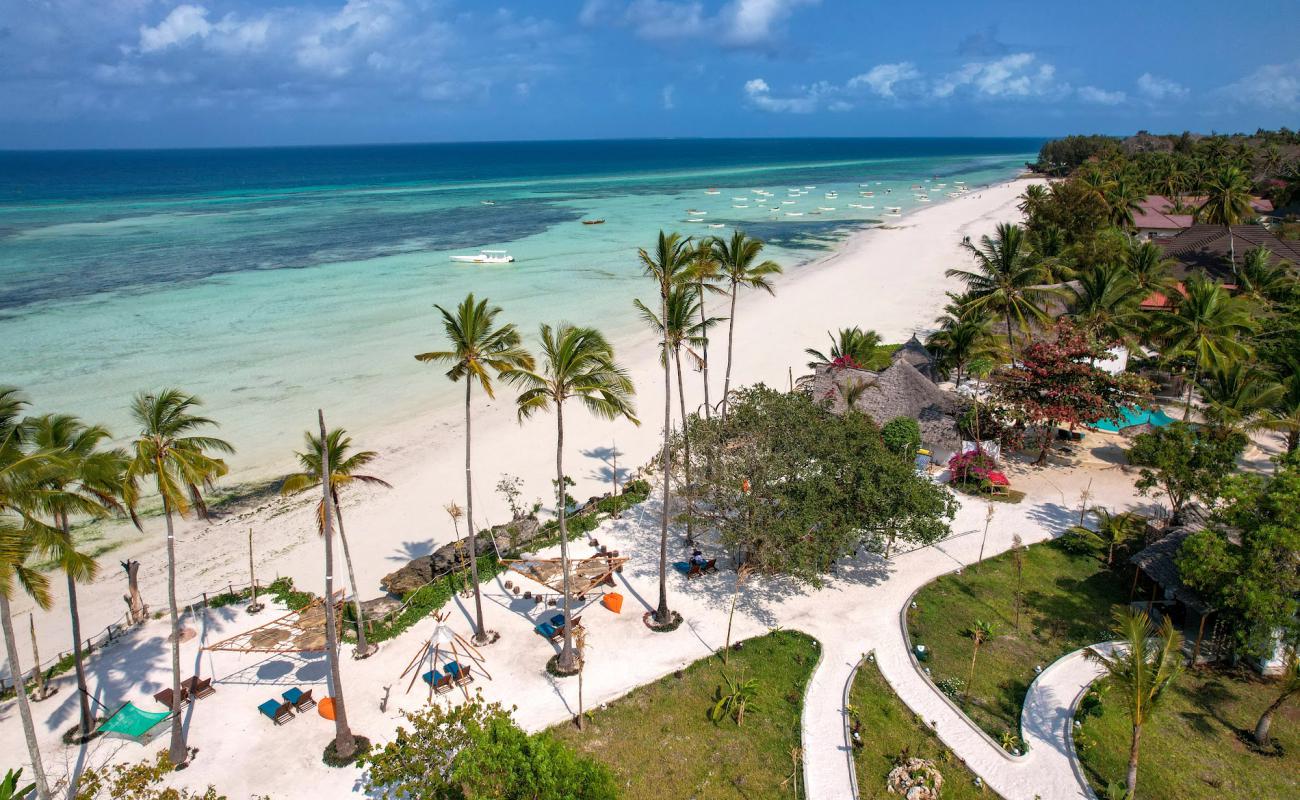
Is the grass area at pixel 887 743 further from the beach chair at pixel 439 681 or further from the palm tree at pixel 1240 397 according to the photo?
the palm tree at pixel 1240 397

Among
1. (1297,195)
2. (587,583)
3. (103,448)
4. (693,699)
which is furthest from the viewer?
(1297,195)

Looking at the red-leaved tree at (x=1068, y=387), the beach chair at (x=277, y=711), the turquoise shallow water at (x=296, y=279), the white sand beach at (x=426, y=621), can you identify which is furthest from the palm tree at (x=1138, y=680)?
the turquoise shallow water at (x=296, y=279)

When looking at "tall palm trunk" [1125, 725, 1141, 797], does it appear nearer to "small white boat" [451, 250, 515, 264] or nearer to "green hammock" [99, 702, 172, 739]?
"green hammock" [99, 702, 172, 739]

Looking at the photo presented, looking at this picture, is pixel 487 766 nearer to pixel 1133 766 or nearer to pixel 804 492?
pixel 804 492

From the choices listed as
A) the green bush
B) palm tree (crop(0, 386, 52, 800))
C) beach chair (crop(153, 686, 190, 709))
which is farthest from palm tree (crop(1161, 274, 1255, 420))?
palm tree (crop(0, 386, 52, 800))

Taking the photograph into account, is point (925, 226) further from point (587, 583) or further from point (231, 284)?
point (587, 583)

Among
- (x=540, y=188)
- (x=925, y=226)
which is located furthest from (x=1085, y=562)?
(x=540, y=188)
